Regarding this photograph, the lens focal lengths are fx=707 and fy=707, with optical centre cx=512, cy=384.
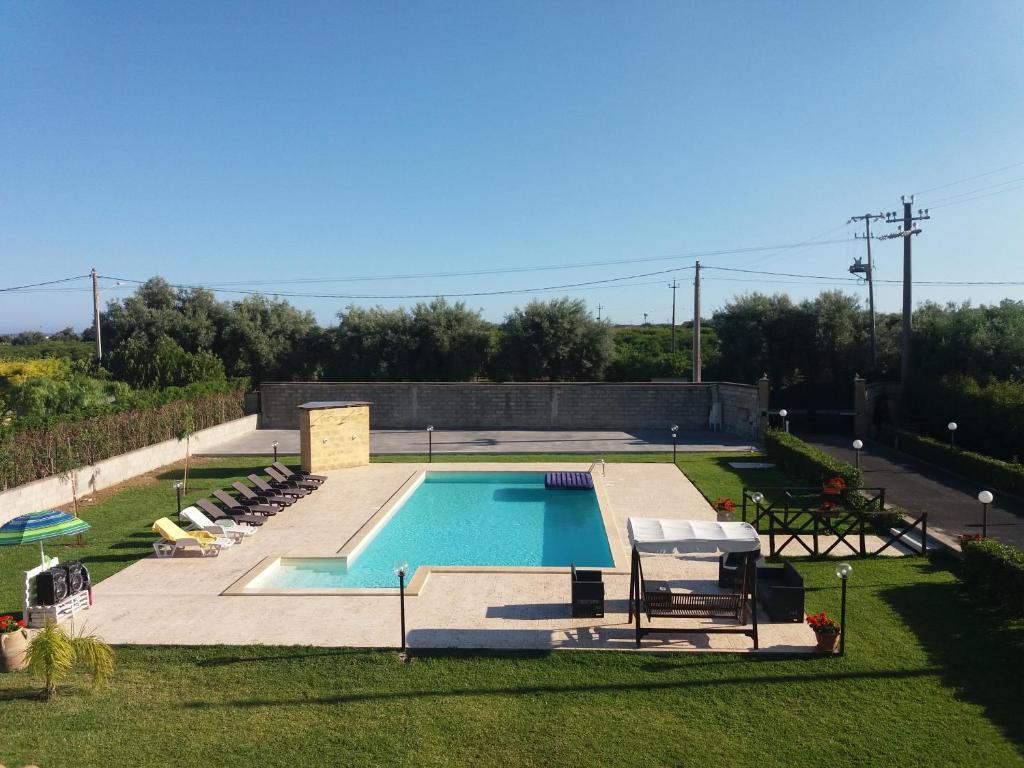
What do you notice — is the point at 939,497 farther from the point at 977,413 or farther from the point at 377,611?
the point at 377,611

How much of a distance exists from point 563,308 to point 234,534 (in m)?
26.0

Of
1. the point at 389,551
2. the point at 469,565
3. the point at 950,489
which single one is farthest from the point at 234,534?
the point at 950,489

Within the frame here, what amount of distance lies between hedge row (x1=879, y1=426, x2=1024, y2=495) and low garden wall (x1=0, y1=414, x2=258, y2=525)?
71.5 feet

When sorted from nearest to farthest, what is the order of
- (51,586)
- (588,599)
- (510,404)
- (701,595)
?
(701,595) → (51,586) → (588,599) → (510,404)

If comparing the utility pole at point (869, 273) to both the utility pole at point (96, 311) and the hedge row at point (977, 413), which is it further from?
the utility pole at point (96, 311)

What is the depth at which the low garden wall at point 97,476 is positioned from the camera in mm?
14938

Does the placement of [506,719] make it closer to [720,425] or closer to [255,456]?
[255,456]

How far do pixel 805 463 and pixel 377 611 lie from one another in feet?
38.8

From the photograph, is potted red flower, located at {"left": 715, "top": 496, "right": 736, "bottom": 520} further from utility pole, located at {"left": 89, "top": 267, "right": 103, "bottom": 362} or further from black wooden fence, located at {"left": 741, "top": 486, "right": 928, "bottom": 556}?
utility pole, located at {"left": 89, "top": 267, "right": 103, "bottom": 362}

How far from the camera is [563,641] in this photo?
8.45 m

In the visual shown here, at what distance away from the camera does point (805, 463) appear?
17.2 metres

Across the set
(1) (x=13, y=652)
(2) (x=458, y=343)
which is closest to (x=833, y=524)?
(1) (x=13, y=652)

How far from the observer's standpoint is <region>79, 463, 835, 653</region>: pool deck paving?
8.48 metres

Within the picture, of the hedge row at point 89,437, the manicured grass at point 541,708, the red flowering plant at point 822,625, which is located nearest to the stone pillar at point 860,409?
the manicured grass at point 541,708
